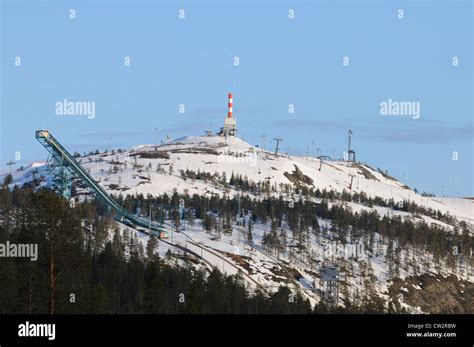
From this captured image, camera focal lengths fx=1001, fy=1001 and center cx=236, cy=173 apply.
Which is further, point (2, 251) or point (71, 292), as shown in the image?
point (2, 251)

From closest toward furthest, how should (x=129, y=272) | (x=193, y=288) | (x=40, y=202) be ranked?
(x=40, y=202), (x=193, y=288), (x=129, y=272)

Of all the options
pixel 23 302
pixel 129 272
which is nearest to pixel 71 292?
pixel 23 302

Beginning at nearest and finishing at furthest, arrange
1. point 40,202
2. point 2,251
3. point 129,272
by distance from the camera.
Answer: point 40,202 → point 2,251 → point 129,272
